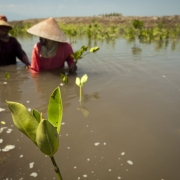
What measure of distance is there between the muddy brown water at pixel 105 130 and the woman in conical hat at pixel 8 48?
85 centimetres

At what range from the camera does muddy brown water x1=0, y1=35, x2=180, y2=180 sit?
130 centimetres

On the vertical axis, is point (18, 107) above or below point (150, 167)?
above

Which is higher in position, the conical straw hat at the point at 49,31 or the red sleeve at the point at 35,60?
the conical straw hat at the point at 49,31

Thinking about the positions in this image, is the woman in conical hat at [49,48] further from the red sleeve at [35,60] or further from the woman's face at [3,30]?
the woman's face at [3,30]

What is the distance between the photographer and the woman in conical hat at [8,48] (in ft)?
11.8

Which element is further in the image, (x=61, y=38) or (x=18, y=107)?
(x=61, y=38)

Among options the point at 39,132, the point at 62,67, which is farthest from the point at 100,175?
the point at 62,67

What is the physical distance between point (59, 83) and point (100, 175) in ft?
6.29

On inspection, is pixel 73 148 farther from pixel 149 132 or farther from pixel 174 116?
pixel 174 116

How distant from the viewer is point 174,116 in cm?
193

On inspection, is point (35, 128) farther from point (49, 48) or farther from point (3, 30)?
point (3, 30)

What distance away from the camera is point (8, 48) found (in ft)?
12.5

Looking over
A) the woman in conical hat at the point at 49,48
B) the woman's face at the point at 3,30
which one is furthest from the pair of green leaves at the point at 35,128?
the woman's face at the point at 3,30

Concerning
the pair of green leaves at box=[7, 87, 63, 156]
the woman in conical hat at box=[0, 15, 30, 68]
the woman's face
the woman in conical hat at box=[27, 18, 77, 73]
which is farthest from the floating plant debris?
the woman's face
